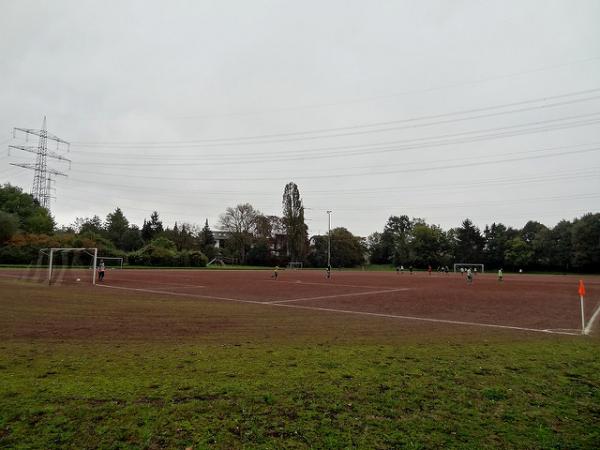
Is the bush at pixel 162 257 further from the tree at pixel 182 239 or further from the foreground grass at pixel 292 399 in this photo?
the foreground grass at pixel 292 399

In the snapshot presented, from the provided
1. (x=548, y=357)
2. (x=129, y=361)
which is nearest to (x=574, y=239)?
(x=548, y=357)

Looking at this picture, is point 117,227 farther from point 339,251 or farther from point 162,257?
point 339,251

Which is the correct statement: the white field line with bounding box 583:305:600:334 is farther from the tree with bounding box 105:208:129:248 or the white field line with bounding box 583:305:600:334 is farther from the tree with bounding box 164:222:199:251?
the tree with bounding box 105:208:129:248

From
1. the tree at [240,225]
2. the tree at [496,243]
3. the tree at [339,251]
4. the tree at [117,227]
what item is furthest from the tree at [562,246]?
the tree at [117,227]

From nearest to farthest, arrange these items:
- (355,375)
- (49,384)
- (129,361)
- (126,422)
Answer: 1. (126,422)
2. (49,384)
3. (355,375)
4. (129,361)

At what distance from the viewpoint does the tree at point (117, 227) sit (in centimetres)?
9769

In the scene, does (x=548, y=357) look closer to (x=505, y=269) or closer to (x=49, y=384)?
(x=49, y=384)

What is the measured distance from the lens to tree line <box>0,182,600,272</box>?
3051 inches

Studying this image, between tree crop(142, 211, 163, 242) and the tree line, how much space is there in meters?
0.24

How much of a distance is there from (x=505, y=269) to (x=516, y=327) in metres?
91.7

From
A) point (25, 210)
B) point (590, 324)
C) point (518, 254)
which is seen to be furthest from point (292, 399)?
point (518, 254)

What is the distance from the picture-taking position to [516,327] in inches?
481

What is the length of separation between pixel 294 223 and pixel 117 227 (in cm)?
4443

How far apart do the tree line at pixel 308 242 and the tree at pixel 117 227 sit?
0.22 metres
